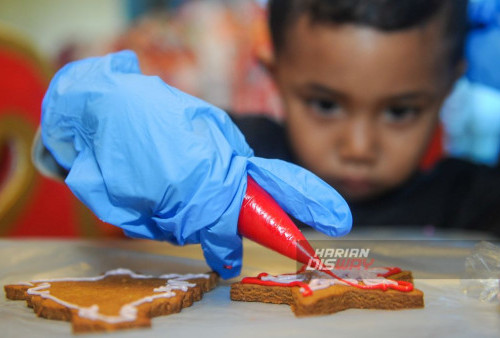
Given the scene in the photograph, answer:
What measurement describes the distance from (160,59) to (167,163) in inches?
56.1

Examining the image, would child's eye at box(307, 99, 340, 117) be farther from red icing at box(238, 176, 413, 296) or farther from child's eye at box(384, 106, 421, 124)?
red icing at box(238, 176, 413, 296)

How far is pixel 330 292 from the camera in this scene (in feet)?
1.80

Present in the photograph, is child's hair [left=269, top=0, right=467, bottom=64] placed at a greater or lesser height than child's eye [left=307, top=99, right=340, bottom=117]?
greater

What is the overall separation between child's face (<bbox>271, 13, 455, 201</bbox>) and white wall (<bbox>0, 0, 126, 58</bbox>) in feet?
3.52

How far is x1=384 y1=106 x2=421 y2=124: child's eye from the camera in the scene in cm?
107

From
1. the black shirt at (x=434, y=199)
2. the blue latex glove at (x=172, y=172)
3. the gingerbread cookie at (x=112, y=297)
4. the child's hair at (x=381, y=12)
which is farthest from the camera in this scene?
Result: the black shirt at (x=434, y=199)

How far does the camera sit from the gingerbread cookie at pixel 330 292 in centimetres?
54

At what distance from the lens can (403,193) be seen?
1292mm

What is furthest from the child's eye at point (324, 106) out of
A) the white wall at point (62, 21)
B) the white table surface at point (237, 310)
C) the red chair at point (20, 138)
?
the white wall at point (62, 21)

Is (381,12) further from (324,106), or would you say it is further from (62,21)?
(62,21)

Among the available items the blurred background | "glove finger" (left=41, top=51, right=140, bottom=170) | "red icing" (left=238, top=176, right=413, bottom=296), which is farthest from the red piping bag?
the blurred background

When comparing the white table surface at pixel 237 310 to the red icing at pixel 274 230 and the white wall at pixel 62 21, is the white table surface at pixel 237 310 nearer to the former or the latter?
the red icing at pixel 274 230

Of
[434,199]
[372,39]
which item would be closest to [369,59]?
[372,39]

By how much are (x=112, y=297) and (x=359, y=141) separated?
622 mm
